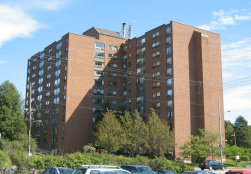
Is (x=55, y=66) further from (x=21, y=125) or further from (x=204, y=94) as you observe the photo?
(x=204, y=94)

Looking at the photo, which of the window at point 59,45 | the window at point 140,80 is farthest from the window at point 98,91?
the window at point 59,45

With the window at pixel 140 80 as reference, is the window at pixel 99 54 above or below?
above

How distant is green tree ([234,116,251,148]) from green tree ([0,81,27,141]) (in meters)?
68.4

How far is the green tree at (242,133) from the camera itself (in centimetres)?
9944

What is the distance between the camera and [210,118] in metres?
67.4

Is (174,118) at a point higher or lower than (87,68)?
lower

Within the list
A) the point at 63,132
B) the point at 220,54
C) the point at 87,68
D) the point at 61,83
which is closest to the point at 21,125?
the point at 63,132

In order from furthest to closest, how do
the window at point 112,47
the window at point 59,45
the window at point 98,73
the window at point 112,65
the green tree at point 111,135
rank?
the window at point 112,47 → the window at point 112,65 → the window at point 59,45 → the window at point 98,73 → the green tree at point 111,135

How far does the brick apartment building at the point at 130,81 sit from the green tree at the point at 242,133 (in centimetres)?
3409

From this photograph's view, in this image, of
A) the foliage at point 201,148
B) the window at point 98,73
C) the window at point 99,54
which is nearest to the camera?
the foliage at point 201,148

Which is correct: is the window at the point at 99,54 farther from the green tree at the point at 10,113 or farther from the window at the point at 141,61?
the green tree at the point at 10,113

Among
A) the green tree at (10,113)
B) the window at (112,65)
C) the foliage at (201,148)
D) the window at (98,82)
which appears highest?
the window at (112,65)

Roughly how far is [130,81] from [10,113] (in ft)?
97.7

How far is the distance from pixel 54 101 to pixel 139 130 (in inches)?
1230
